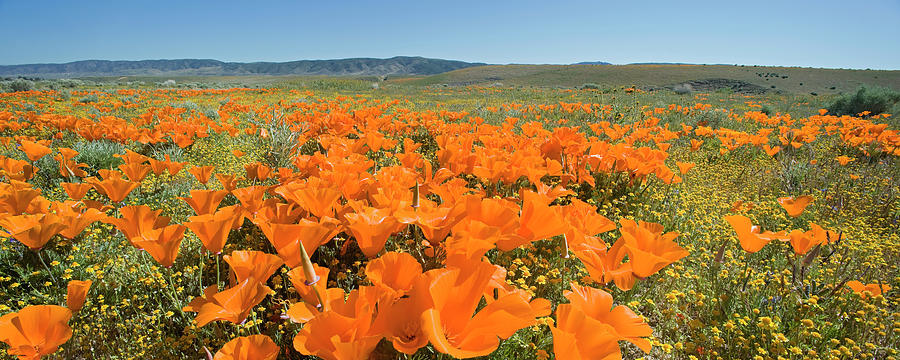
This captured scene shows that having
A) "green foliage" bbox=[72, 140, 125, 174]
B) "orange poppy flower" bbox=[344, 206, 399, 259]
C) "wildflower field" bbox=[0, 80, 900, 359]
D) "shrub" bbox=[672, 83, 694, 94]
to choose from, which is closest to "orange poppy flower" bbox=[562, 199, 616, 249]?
"wildflower field" bbox=[0, 80, 900, 359]

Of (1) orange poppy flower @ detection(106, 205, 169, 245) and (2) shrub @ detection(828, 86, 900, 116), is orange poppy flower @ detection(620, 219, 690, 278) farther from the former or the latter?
(2) shrub @ detection(828, 86, 900, 116)

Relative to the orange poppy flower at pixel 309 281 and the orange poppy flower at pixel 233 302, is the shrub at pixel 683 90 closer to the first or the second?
the orange poppy flower at pixel 309 281

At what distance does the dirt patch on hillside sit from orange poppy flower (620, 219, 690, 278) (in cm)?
3875

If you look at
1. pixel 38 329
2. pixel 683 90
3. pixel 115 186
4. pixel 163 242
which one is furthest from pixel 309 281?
pixel 683 90

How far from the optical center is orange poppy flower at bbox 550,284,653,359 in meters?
0.78

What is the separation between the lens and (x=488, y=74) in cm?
5141

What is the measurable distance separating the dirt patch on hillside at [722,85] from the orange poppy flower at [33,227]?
39.8 m

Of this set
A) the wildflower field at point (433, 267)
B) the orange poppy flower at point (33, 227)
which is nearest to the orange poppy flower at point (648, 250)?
the wildflower field at point (433, 267)

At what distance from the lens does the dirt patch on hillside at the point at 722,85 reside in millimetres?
32644

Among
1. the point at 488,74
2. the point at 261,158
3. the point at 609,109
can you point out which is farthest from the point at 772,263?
the point at 488,74

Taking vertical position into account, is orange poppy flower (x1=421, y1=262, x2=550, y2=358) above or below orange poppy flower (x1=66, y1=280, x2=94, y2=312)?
above

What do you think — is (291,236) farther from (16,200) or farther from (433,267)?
(16,200)

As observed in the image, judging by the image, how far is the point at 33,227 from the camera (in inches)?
55.0

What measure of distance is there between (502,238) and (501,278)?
0.14 metres
